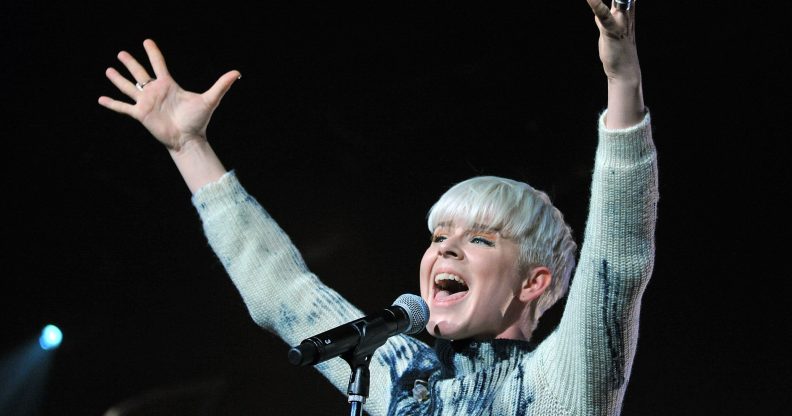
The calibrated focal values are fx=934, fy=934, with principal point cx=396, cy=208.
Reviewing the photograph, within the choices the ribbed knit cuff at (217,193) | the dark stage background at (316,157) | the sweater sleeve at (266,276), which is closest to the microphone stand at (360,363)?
the sweater sleeve at (266,276)

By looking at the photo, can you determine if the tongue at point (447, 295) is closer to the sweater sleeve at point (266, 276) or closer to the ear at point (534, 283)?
the ear at point (534, 283)

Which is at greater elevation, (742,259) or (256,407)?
(742,259)

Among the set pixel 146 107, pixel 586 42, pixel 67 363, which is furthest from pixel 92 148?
pixel 586 42

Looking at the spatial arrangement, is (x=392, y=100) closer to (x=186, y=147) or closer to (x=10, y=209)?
(x=186, y=147)

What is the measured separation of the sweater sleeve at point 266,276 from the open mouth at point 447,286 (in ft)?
0.73

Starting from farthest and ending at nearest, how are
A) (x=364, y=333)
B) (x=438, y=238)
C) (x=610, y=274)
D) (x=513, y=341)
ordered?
(x=438, y=238), (x=513, y=341), (x=610, y=274), (x=364, y=333)

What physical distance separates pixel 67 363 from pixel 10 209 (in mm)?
443

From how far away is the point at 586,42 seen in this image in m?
2.26

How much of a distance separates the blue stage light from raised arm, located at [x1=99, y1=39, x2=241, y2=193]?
89 cm

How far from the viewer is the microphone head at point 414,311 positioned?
4.21 feet

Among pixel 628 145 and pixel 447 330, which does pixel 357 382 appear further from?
pixel 628 145

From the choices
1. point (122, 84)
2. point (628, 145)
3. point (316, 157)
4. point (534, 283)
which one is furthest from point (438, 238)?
point (316, 157)

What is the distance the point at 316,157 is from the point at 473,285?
1.02 metres

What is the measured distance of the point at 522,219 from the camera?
1.60 m
